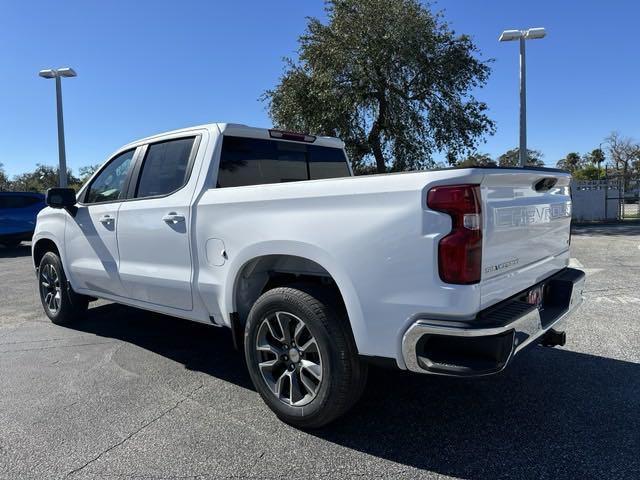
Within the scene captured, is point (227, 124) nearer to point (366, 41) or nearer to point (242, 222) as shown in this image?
point (242, 222)

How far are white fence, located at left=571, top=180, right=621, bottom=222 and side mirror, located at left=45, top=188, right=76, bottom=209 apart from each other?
2112 cm

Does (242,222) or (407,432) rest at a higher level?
(242,222)

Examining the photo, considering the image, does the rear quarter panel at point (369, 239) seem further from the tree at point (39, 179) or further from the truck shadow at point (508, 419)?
the tree at point (39, 179)

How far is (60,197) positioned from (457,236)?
4.16 metres

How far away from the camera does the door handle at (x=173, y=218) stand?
3834 millimetres

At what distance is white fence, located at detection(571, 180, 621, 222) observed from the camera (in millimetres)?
21547

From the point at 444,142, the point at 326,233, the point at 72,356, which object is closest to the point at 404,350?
the point at 326,233

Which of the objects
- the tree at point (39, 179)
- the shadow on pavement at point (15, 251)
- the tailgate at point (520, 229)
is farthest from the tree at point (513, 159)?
the tree at point (39, 179)

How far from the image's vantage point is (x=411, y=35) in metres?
16.9

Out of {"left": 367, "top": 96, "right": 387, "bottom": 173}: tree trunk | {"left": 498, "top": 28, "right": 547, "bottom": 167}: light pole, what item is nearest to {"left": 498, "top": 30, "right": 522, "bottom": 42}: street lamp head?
{"left": 498, "top": 28, "right": 547, "bottom": 167}: light pole

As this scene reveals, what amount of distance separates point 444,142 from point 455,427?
17.6 m

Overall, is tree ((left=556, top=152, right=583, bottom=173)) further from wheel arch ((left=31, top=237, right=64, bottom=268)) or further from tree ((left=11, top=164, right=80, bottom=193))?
wheel arch ((left=31, top=237, right=64, bottom=268))

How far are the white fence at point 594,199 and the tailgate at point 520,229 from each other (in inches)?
793

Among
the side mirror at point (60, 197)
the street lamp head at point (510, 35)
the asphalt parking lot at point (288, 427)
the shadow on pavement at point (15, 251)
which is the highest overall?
the street lamp head at point (510, 35)
